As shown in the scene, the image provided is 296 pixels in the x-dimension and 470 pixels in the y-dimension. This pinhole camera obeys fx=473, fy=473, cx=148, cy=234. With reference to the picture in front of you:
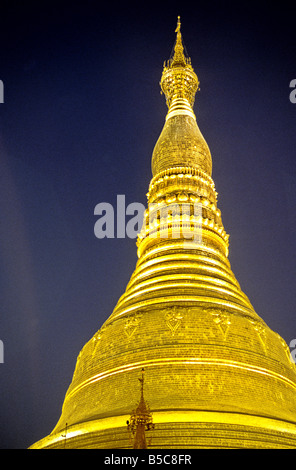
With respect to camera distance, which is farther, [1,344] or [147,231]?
[1,344]

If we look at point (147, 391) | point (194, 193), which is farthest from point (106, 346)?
point (194, 193)

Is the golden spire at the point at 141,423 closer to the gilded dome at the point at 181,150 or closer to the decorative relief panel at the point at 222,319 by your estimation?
the decorative relief panel at the point at 222,319

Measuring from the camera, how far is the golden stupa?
10336mm

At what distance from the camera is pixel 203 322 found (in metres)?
12.8

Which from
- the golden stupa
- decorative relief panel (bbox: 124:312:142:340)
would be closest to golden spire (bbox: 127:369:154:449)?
the golden stupa

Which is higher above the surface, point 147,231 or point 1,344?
point 147,231

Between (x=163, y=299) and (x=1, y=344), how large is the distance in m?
11.4

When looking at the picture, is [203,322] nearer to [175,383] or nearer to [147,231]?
[175,383]

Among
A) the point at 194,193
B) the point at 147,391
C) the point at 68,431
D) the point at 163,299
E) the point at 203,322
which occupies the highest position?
the point at 194,193

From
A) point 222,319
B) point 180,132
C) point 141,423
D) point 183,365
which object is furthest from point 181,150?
point 141,423

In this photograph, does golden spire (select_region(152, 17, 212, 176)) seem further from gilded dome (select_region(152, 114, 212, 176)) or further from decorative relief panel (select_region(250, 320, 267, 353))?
decorative relief panel (select_region(250, 320, 267, 353))

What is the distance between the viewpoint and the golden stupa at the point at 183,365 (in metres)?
10.3

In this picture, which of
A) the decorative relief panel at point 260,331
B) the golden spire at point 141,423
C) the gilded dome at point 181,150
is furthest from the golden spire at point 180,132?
the golden spire at point 141,423

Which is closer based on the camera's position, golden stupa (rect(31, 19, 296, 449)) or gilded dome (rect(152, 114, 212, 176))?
golden stupa (rect(31, 19, 296, 449))
